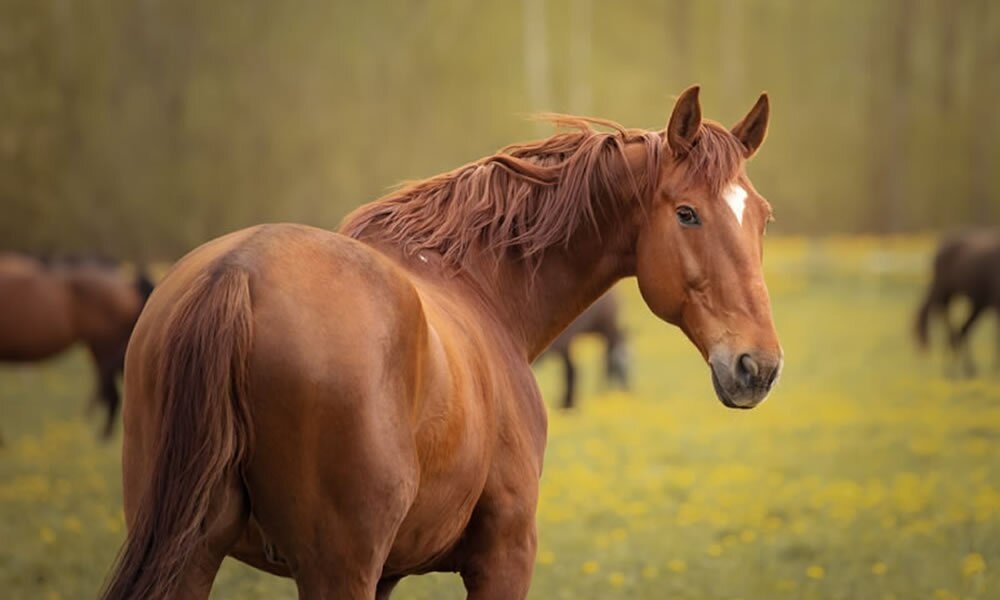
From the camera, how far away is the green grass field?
4477 mm

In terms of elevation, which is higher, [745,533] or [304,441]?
[304,441]

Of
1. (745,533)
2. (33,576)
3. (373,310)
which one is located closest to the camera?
(373,310)

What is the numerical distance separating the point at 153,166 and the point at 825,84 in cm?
1007

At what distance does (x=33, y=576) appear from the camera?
4.41 meters

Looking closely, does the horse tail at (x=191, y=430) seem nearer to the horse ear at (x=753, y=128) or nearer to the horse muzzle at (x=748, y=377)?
the horse muzzle at (x=748, y=377)

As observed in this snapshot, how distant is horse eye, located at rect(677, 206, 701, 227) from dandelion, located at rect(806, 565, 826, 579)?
2377 millimetres

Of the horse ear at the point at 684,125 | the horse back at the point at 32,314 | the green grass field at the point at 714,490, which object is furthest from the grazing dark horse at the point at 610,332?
the horse ear at the point at 684,125

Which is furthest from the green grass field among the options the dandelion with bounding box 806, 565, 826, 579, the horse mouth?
the horse mouth

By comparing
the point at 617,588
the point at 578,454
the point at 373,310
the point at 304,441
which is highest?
the point at 373,310

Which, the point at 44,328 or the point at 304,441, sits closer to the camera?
the point at 304,441

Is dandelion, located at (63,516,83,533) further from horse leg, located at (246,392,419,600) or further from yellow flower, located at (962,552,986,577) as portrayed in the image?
yellow flower, located at (962,552,986,577)

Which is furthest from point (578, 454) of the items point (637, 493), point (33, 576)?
point (33, 576)

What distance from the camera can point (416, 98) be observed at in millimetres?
14953

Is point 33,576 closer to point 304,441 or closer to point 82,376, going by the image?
point 304,441
